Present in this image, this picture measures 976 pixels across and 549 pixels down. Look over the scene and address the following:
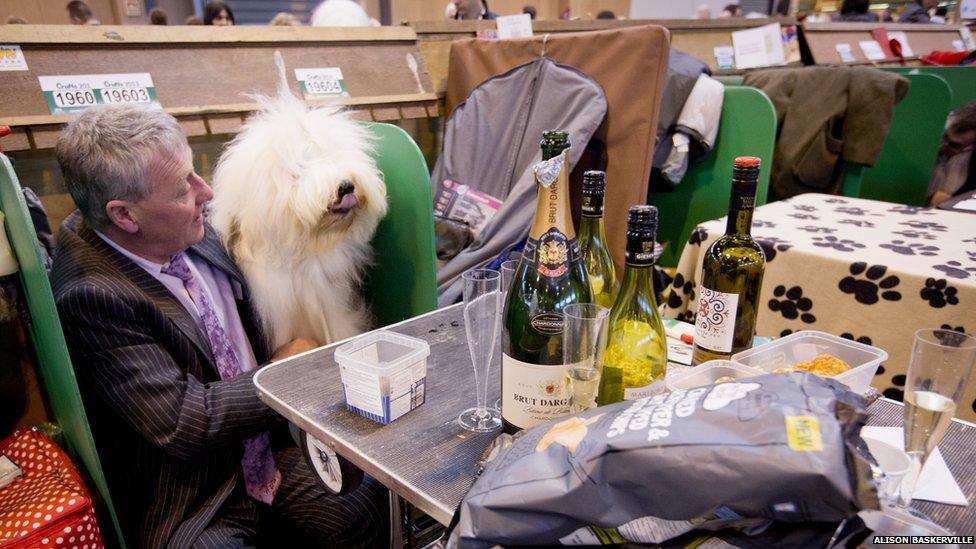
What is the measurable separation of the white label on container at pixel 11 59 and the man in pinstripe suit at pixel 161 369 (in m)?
0.83

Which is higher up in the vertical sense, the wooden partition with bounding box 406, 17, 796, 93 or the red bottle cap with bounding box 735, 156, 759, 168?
the wooden partition with bounding box 406, 17, 796, 93

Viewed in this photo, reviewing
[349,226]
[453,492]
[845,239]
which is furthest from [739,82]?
[453,492]

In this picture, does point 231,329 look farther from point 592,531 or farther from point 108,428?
point 592,531

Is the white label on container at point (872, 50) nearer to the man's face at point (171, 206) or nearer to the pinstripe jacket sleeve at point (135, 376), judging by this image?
the man's face at point (171, 206)

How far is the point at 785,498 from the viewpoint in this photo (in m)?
0.40

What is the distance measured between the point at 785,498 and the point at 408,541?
1.01 metres

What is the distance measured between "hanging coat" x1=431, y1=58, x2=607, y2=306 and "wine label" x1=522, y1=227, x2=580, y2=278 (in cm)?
104

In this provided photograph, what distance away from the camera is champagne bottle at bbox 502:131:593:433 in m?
0.71

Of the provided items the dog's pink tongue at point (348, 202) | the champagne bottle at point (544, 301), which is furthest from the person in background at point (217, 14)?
the champagne bottle at point (544, 301)

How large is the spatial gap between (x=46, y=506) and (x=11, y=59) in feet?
4.38

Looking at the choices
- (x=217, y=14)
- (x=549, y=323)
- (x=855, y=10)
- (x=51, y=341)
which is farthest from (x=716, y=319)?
(x=855, y=10)

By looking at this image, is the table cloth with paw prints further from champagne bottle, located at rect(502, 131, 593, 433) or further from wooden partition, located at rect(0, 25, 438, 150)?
wooden partition, located at rect(0, 25, 438, 150)

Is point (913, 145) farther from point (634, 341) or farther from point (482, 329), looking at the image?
point (482, 329)

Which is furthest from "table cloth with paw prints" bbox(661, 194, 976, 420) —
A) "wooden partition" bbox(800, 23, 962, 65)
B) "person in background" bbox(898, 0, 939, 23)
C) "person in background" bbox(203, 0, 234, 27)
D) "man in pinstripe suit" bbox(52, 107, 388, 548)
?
"person in background" bbox(898, 0, 939, 23)
